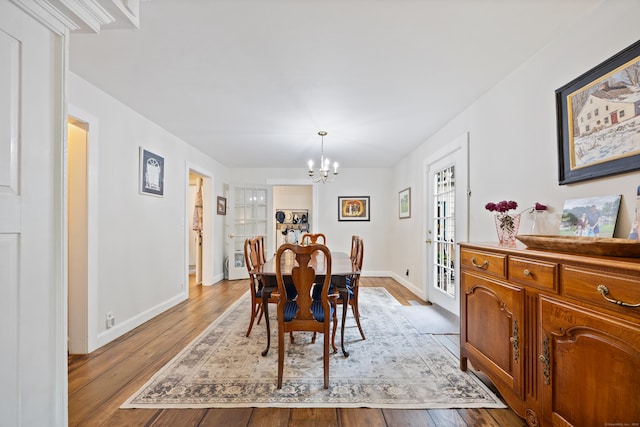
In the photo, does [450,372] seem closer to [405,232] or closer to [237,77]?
[237,77]

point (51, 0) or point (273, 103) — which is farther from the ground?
point (273, 103)

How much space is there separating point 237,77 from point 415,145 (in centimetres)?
298

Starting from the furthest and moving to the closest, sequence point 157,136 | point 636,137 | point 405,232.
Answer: point 405,232 < point 157,136 < point 636,137

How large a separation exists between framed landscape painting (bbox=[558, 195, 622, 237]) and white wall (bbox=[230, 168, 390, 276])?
4343mm

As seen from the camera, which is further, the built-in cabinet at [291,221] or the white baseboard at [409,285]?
the built-in cabinet at [291,221]

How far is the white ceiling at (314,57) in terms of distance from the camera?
162 cm

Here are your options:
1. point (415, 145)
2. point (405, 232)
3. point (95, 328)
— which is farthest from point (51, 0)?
point (405, 232)

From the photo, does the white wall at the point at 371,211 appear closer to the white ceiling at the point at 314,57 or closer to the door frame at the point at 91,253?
the white ceiling at the point at 314,57

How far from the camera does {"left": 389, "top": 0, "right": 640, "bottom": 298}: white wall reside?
4.86ft

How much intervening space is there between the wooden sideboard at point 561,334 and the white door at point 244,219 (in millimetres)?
4547

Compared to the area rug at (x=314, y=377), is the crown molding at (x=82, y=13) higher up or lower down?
higher up

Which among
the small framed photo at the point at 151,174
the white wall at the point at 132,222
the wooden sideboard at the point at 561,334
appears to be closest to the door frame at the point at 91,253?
the white wall at the point at 132,222

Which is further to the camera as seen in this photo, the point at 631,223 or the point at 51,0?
the point at 631,223

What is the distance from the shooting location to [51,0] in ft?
3.62
